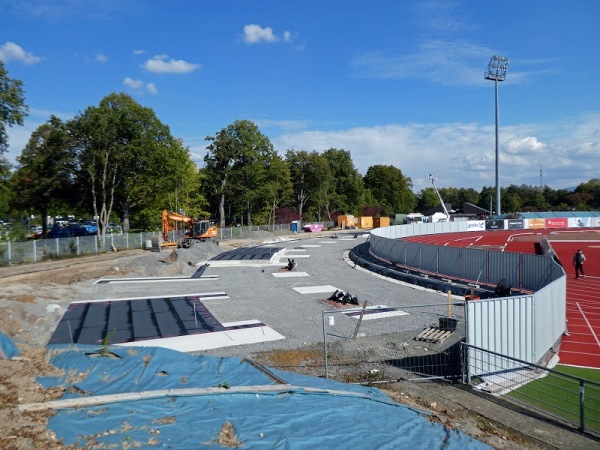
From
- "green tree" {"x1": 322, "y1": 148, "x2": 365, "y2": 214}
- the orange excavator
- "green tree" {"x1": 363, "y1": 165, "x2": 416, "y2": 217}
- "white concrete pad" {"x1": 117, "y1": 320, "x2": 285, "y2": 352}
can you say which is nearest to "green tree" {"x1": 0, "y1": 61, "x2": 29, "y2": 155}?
the orange excavator

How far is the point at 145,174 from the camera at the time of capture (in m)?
50.1

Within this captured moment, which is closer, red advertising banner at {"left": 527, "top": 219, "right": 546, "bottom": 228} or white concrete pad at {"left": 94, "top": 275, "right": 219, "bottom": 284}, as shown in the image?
white concrete pad at {"left": 94, "top": 275, "right": 219, "bottom": 284}

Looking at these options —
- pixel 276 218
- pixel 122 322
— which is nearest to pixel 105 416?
pixel 122 322

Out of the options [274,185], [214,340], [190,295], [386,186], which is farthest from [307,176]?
[214,340]

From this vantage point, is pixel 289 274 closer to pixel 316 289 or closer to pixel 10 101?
pixel 316 289

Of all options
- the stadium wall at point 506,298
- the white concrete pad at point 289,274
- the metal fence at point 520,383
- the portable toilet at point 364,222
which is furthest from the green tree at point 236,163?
the metal fence at point 520,383

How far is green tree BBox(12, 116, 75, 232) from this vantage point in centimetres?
4312

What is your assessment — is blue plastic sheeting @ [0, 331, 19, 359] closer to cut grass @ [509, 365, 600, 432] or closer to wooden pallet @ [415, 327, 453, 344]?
wooden pallet @ [415, 327, 453, 344]

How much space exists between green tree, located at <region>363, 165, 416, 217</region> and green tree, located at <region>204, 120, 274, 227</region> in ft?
192

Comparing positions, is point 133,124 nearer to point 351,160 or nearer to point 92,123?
point 92,123

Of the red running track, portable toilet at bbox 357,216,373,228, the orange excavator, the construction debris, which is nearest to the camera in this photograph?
the red running track

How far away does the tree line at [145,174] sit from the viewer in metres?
42.4

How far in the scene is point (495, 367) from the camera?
35.0ft

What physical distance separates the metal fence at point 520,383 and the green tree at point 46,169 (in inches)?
1678
